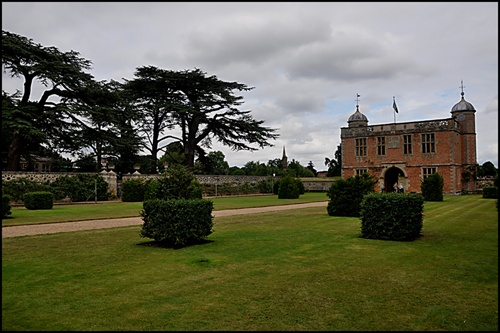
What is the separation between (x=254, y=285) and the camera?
5.74 metres

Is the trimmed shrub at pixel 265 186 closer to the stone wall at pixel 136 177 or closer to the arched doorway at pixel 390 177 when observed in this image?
the stone wall at pixel 136 177

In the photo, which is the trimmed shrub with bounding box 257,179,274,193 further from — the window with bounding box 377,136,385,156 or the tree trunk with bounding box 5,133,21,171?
the tree trunk with bounding box 5,133,21,171

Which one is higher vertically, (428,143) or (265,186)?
(428,143)

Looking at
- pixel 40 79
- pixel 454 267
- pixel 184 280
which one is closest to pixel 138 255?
pixel 184 280

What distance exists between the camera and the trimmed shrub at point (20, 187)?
2488 cm

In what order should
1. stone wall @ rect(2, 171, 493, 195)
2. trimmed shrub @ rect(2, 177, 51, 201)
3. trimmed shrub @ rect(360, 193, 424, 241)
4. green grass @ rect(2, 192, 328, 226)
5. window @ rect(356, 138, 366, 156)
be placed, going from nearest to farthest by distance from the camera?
trimmed shrub @ rect(360, 193, 424, 241)
green grass @ rect(2, 192, 328, 226)
trimmed shrub @ rect(2, 177, 51, 201)
stone wall @ rect(2, 171, 493, 195)
window @ rect(356, 138, 366, 156)

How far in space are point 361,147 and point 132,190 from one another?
25.3 m

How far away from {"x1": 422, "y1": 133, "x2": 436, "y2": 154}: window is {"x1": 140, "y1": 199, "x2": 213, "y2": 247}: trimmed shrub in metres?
34.9

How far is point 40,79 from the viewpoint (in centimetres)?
2728

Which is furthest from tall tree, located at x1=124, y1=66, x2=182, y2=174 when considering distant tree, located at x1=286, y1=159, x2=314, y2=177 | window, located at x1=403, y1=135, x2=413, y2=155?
distant tree, located at x1=286, y1=159, x2=314, y2=177

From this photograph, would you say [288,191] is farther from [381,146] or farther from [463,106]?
[463,106]

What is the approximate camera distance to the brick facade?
38.3 metres

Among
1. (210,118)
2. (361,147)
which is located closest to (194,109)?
(210,118)

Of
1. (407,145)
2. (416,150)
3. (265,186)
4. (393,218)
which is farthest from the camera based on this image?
(265,186)
